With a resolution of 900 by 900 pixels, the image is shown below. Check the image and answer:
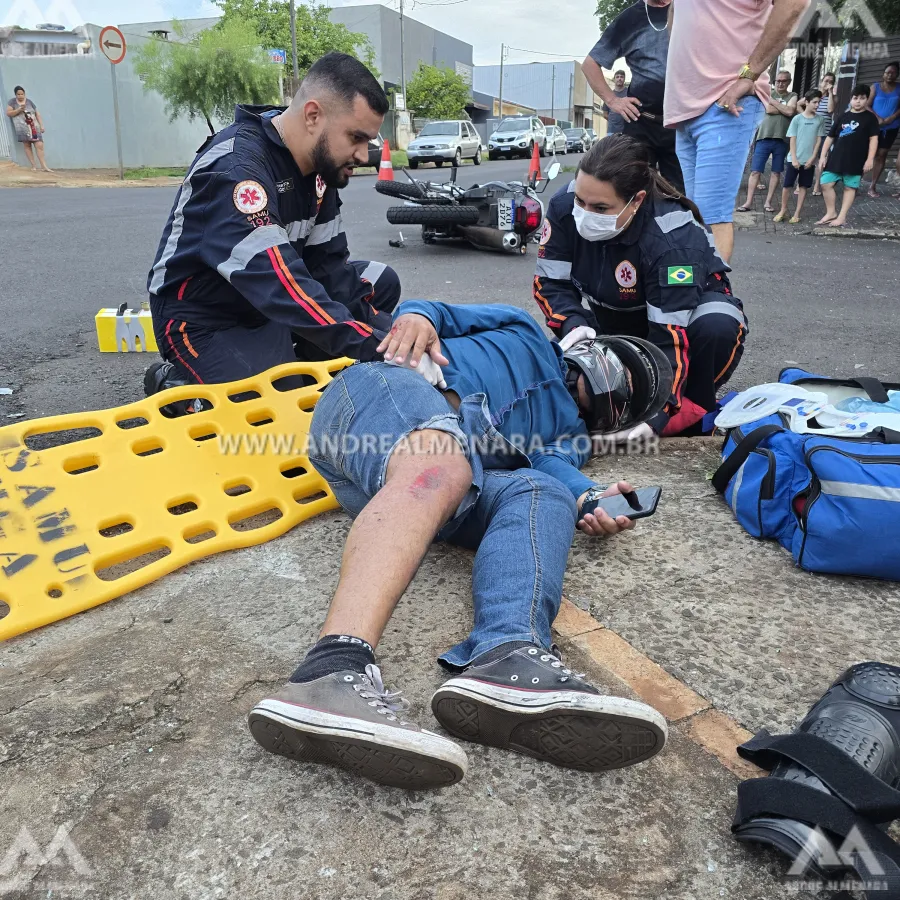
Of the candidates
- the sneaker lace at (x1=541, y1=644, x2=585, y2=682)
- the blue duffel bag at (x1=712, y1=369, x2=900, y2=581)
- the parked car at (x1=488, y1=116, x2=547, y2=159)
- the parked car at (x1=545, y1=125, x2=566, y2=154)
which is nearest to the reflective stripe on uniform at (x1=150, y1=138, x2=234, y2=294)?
the blue duffel bag at (x1=712, y1=369, x2=900, y2=581)

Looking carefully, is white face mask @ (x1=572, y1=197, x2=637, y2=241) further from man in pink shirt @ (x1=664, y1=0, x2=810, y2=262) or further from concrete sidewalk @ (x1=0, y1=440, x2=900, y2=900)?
concrete sidewalk @ (x1=0, y1=440, x2=900, y2=900)

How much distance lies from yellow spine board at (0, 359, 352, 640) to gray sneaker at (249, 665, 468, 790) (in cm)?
88

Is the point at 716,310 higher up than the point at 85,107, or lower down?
lower down

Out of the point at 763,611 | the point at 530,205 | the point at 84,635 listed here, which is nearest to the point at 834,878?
the point at 763,611

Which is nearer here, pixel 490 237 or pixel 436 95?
pixel 490 237

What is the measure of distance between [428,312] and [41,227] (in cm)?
881

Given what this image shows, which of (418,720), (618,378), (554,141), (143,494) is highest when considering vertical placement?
(554,141)

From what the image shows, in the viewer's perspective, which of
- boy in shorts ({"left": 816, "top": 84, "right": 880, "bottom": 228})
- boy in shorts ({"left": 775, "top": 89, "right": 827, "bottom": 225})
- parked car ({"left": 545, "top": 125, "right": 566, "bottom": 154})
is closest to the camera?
boy in shorts ({"left": 816, "top": 84, "right": 880, "bottom": 228})

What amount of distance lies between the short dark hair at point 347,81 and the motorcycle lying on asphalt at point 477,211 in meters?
4.53

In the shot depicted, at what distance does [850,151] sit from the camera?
29.2 ft

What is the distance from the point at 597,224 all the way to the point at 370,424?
171 cm

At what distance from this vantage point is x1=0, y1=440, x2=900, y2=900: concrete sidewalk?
126cm

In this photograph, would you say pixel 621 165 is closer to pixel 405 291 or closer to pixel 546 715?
pixel 546 715

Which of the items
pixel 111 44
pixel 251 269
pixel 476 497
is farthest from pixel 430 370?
pixel 111 44
